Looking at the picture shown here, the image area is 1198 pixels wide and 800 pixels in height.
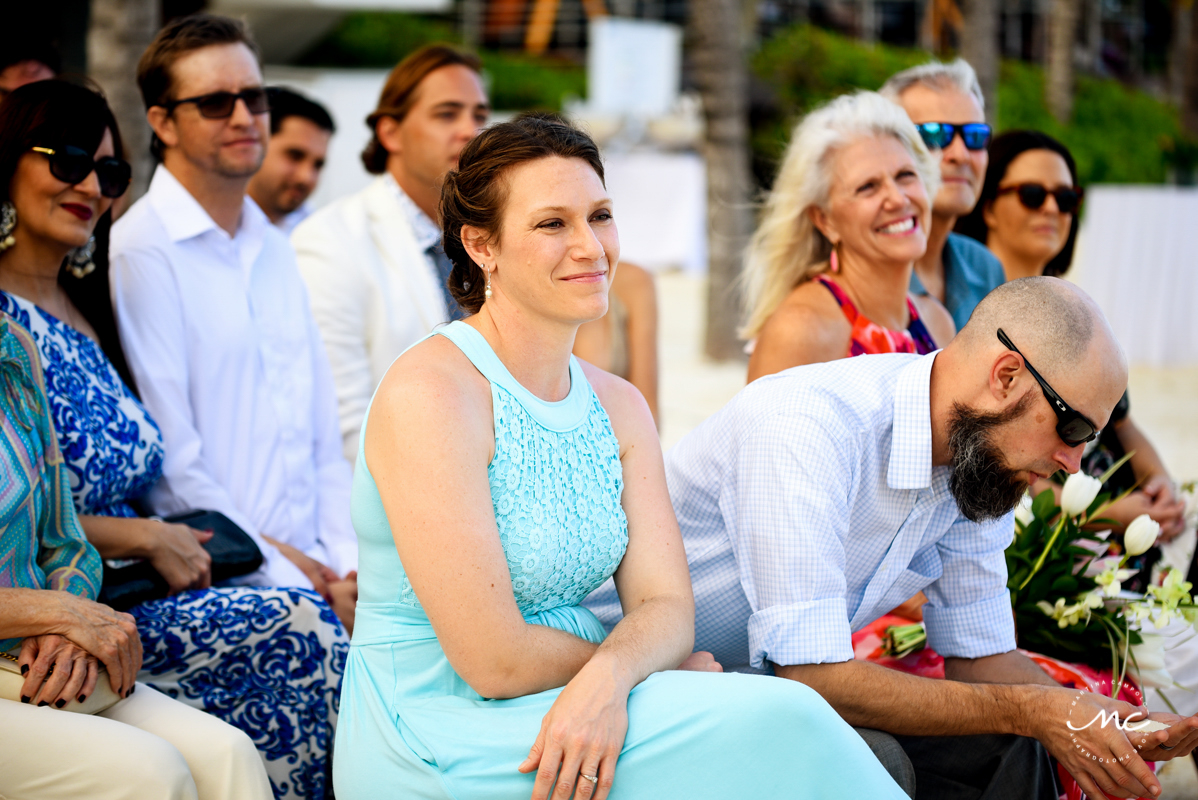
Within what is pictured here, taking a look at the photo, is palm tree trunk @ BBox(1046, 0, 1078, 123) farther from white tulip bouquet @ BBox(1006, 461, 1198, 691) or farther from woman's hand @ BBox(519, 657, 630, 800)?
woman's hand @ BBox(519, 657, 630, 800)

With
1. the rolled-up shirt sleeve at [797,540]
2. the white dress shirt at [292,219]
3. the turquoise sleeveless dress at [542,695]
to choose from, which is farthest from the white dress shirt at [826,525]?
the white dress shirt at [292,219]

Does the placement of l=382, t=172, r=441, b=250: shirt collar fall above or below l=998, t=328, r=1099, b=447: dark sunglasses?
above

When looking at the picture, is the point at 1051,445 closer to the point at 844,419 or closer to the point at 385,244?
the point at 844,419

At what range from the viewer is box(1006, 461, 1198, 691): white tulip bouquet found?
2.82 m

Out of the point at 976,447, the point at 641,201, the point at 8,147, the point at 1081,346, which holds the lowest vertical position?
the point at 641,201

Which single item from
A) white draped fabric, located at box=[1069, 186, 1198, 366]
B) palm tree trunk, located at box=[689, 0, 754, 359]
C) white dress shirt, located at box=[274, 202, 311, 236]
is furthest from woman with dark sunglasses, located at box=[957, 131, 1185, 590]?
white draped fabric, located at box=[1069, 186, 1198, 366]

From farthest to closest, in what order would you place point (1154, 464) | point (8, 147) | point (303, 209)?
point (303, 209) → point (1154, 464) → point (8, 147)

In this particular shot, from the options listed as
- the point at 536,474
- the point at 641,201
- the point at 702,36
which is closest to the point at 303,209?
the point at 536,474

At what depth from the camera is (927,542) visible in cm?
262

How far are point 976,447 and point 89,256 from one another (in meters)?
2.39

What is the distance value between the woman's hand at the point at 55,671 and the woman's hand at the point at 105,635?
2 cm

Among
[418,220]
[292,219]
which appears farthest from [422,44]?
[418,220]

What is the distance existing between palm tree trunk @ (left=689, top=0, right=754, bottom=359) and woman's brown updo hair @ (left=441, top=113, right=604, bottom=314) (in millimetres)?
8838

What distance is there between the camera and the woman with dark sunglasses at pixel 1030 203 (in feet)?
14.4
